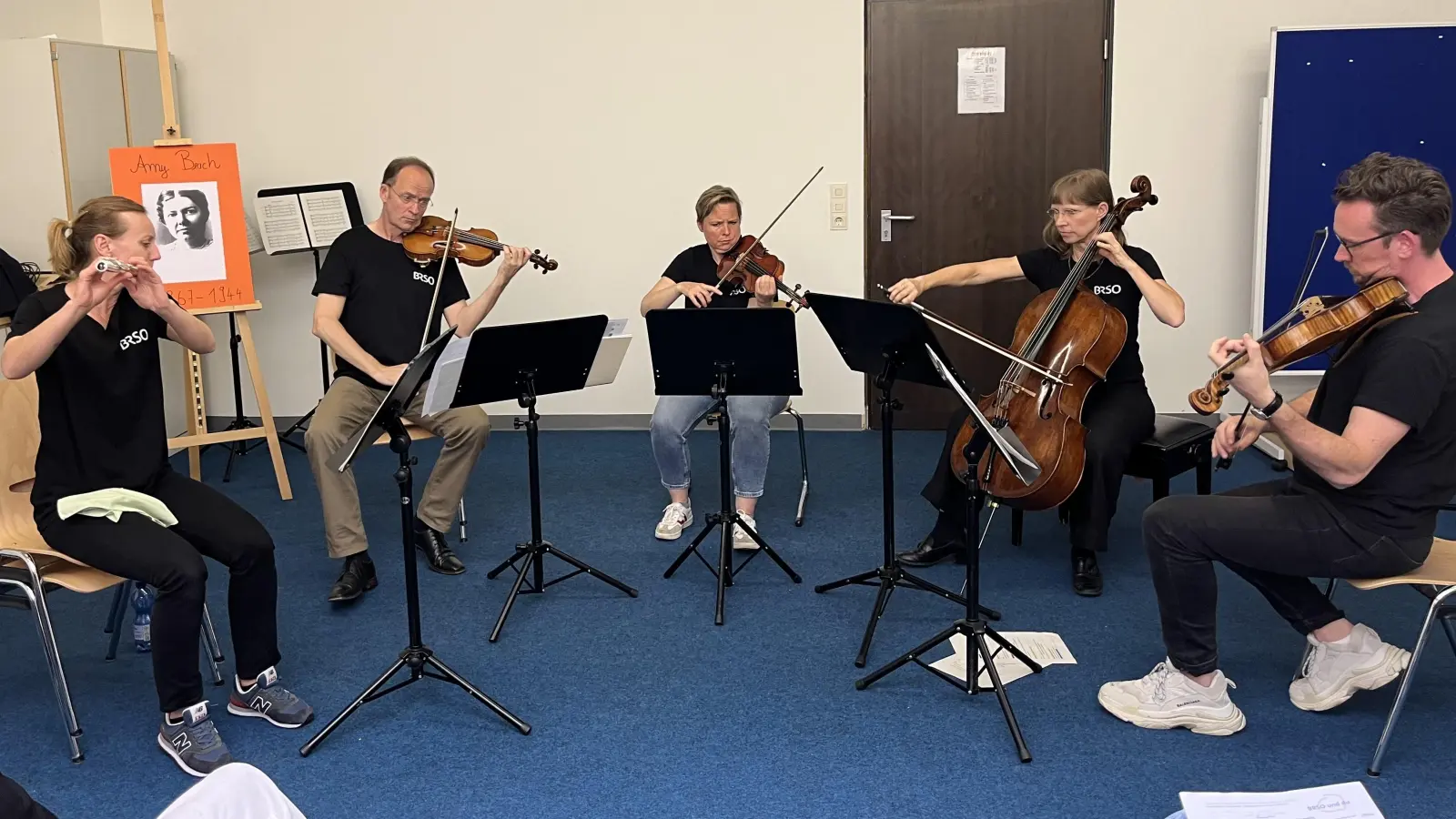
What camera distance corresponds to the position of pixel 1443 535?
383cm

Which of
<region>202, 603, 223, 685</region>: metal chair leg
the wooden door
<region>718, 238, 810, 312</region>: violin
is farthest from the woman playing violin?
<region>202, 603, 223, 685</region>: metal chair leg

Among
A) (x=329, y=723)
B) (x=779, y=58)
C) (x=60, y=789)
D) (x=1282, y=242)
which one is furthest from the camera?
(x=779, y=58)

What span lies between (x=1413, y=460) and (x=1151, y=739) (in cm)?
77

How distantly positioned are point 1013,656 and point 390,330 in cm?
209

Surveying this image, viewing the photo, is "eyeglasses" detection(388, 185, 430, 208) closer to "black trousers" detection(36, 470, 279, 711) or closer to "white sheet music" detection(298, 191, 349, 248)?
"black trousers" detection(36, 470, 279, 711)

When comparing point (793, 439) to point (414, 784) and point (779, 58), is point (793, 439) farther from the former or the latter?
point (414, 784)

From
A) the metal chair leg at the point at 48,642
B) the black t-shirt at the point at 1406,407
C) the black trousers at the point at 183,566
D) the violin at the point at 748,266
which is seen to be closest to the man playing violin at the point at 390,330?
the violin at the point at 748,266

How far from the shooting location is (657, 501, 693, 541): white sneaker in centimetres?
396

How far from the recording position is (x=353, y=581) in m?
3.50

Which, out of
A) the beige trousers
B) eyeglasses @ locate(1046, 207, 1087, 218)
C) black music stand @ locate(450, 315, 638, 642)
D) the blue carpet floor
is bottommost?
the blue carpet floor

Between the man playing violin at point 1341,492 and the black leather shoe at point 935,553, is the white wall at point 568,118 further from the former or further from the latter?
the man playing violin at point 1341,492

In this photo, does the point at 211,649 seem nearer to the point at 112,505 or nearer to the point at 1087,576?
the point at 112,505

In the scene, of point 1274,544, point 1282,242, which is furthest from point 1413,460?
point 1282,242

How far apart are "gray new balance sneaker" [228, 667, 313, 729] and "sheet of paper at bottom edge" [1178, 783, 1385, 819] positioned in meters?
1.85
